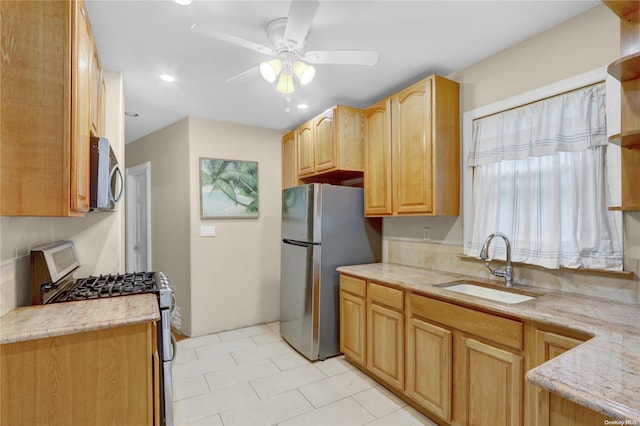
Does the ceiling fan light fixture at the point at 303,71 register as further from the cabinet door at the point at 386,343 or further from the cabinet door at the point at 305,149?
the cabinet door at the point at 386,343

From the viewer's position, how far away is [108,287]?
186cm

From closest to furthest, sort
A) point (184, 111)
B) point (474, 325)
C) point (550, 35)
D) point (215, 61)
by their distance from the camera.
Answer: point (474, 325) → point (550, 35) → point (215, 61) → point (184, 111)

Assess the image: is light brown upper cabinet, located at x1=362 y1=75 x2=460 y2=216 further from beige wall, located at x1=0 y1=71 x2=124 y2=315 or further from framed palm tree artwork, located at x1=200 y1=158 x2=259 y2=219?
beige wall, located at x1=0 y1=71 x2=124 y2=315

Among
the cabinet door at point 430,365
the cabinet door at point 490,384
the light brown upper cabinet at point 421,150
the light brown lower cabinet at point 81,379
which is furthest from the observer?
the light brown upper cabinet at point 421,150

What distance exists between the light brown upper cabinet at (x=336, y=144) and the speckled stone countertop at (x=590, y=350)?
1325 mm

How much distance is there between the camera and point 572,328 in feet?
4.17

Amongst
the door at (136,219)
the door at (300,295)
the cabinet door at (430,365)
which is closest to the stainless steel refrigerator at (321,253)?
the door at (300,295)

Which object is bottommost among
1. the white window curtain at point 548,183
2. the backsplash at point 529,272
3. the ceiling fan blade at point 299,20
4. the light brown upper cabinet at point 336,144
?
the backsplash at point 529,272

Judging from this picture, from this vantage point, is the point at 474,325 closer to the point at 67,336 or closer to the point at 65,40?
the point at 67,336

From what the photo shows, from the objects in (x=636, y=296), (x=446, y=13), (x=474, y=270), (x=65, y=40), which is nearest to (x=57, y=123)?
(x=65, y=40)

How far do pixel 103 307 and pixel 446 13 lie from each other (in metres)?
2.46

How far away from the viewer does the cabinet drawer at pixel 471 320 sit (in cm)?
150

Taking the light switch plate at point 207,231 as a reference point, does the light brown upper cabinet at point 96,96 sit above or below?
above

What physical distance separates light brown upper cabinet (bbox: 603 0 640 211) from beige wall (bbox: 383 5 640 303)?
0.83 feet
